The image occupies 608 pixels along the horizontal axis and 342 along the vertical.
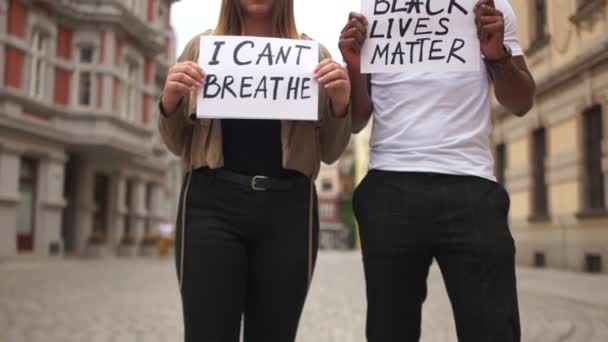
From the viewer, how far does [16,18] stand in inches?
779

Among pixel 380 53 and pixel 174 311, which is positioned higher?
pixel 380 53

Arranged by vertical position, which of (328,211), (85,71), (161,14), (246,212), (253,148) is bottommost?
(246,212)

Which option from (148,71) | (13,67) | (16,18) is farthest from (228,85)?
(148,71)

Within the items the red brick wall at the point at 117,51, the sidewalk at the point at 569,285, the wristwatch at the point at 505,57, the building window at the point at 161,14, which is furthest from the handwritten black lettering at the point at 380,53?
the building window at the point at 161,14

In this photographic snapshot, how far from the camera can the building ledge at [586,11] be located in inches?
449

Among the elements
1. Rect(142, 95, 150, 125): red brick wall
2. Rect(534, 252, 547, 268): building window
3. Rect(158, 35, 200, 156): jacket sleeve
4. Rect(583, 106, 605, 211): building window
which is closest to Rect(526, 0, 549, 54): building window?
Rect(583, 106, 605, 211): building window

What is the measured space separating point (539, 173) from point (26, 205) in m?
14.6

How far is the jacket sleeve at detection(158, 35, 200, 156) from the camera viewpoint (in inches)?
93.6

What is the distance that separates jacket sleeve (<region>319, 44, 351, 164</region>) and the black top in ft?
0.57

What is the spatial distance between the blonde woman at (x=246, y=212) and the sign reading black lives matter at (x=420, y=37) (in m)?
0.17

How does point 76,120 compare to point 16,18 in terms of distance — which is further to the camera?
point 76,120

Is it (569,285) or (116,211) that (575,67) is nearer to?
(569,285)

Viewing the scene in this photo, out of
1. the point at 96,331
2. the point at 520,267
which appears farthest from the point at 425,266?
the point at 520,267

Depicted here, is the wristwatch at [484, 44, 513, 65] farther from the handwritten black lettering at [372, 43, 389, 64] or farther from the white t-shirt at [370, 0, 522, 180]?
the handwritten black lettering at [372, 43, 389, 64]
